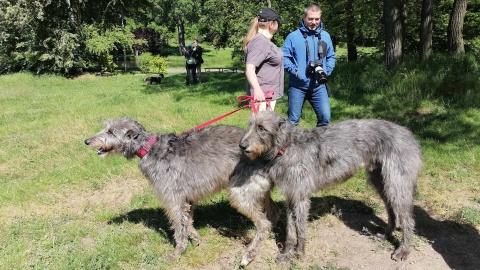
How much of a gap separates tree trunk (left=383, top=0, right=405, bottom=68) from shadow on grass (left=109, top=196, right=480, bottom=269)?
6922mm

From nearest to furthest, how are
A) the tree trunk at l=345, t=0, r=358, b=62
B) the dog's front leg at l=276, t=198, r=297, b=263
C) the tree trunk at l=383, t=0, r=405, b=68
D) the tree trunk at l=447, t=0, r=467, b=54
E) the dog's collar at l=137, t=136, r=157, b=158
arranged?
the dog's front leg at l=276, t=198, r=297, b=263
the dog's collar at l=137, t=136, r=157, b=158
the tree trunk at l=383, t=0, r=405, b=68
the tree trunk at l=447, t=0, r=467, b=54
the tree trunk at l=345, t=0, r=358, b=62

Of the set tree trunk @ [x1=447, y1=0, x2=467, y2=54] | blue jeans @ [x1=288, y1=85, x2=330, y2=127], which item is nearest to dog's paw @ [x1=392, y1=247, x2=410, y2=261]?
blue jeans @ [x1=288, y1=85, x2=330, y2=127]

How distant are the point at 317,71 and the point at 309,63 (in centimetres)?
18

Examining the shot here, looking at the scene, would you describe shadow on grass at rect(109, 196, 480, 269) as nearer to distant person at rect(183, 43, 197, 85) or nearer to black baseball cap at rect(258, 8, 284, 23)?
black baseball cap at rect(258, 8, 284, 23)

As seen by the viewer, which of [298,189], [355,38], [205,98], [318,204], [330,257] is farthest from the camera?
[355,38]

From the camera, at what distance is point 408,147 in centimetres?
407

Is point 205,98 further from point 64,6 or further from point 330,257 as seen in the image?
point 64,6

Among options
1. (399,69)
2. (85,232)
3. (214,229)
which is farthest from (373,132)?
Result: (399,69)

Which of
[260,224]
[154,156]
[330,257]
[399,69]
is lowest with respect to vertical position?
[330,257]

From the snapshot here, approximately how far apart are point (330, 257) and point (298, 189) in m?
0.97

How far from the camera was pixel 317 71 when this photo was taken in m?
4.84

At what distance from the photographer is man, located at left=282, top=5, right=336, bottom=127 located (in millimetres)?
4875

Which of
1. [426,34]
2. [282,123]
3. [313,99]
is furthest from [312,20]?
[426,34]

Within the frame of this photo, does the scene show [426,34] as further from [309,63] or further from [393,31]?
[309,63]
